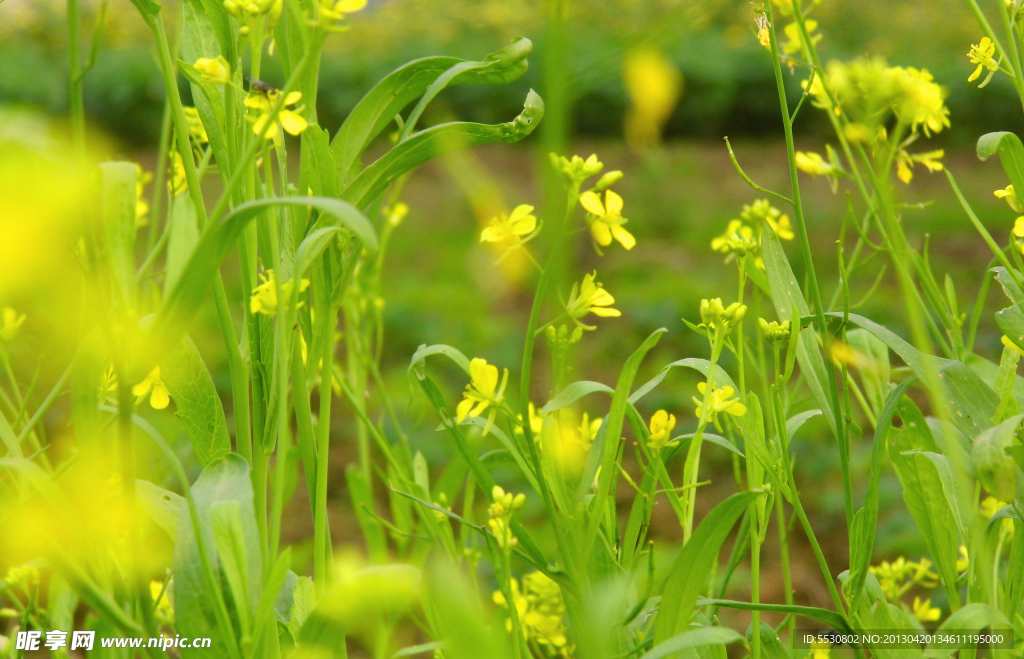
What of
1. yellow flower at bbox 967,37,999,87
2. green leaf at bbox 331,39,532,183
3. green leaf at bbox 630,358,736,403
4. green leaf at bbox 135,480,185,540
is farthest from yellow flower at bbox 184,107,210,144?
yellow flower at bbox 967,37,999,87

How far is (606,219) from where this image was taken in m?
0.45

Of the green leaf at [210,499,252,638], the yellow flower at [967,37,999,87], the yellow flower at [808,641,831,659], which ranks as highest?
the yellow flower at [967,37,999,87]

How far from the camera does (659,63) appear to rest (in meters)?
0.31

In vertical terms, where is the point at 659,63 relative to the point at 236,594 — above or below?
above

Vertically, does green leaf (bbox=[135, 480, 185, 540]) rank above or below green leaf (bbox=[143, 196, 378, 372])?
below

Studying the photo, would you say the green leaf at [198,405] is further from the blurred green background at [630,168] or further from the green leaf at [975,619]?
the green leaf at [975,619]

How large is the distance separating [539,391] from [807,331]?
1817 millimetres

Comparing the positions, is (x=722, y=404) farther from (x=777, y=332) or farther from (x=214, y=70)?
(x=214, y=70)

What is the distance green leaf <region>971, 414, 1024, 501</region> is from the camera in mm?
390

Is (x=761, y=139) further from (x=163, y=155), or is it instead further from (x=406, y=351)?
(x=163, y=155)

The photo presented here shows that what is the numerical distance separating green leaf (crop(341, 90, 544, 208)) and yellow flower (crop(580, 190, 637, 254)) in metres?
0.07

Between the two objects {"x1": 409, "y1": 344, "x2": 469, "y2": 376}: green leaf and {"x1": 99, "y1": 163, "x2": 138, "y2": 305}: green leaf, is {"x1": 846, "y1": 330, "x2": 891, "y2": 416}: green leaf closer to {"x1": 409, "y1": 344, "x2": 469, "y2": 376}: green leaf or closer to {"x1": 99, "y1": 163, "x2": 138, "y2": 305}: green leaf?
{"x1": 409, "y1": 344, "x2": 469, "y2": 376}: green leaf

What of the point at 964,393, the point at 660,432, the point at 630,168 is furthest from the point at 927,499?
the point at 630,168

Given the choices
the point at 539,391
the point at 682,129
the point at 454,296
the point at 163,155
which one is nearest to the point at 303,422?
the point at 163,155
